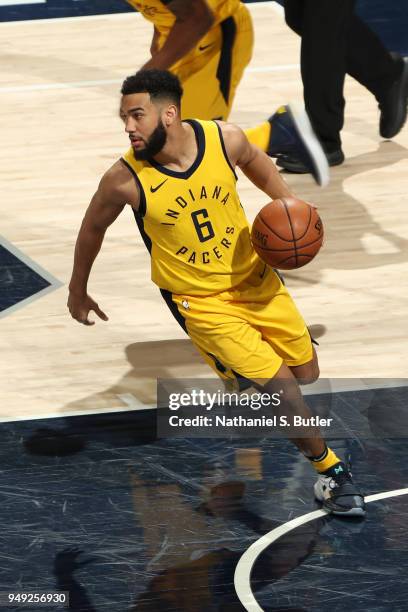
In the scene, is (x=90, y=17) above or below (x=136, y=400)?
Result: below

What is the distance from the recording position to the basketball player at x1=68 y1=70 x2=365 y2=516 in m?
6.16

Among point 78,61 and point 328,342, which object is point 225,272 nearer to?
point 328,342

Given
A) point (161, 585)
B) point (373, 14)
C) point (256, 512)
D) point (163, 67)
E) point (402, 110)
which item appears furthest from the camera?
point (373, 14)

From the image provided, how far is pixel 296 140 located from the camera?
8.09 m

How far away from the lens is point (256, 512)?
630 cm

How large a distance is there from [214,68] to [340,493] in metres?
3.14

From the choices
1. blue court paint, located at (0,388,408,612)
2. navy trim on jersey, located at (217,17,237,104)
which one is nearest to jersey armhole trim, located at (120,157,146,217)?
blue court paint, located at (0,388,408,612)

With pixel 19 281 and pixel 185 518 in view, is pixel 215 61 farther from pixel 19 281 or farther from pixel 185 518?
pixel 185 518

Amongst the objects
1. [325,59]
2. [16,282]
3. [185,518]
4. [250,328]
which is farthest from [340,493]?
[325,59]

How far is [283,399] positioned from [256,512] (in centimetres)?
52

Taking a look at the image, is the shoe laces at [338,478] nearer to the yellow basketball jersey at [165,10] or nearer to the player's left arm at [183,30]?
the player's left arm at [183,30]

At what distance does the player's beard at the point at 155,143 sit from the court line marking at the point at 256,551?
162 centimetres

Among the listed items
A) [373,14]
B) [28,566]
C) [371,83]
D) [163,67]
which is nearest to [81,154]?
[371,83]

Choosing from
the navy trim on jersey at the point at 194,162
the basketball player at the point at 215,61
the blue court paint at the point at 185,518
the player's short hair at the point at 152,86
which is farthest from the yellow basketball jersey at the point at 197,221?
the basketball player at the point at 215,61
